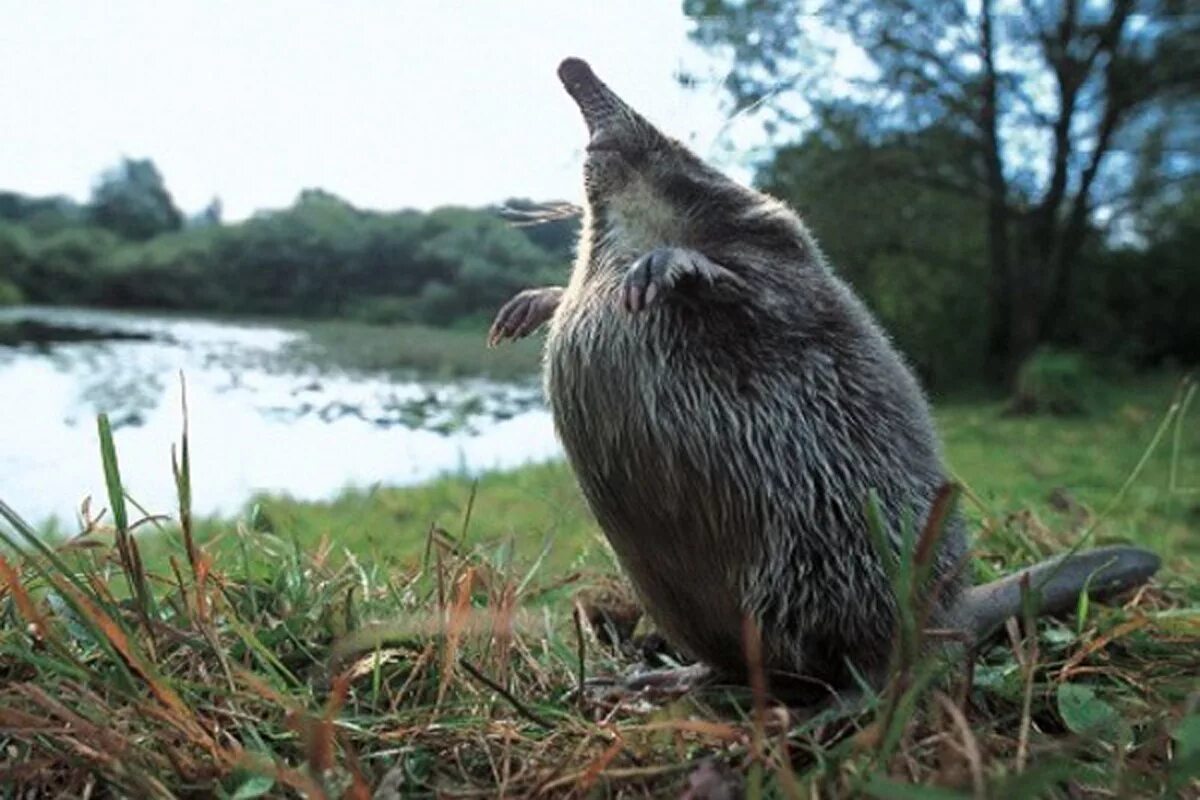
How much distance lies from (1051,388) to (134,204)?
20.8 ft

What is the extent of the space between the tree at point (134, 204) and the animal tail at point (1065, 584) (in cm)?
263

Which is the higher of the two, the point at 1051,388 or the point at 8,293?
the point at 8,293

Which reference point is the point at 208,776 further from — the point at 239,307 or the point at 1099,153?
the point at 1099,153

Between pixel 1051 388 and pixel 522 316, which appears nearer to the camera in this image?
pixel 522 316

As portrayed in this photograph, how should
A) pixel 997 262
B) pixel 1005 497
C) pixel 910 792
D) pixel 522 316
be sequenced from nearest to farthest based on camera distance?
pixel 910 792 → pixel 522 316 → pixel 1005 497 → pixel 997 262

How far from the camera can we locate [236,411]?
2.78 meters

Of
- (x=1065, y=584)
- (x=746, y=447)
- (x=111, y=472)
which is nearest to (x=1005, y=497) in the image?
(x=1065, y=584)

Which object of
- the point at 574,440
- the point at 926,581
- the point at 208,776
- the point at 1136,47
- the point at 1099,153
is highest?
the point at 1136,47

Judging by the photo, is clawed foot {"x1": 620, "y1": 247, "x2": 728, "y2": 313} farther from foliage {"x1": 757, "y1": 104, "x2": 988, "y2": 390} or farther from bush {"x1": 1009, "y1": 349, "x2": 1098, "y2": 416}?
bush {"x1": 1009, "y1": 349, "x2": 1098, "y2": 416}

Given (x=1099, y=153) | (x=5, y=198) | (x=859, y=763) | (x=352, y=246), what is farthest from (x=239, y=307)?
(x=1099, y=153)

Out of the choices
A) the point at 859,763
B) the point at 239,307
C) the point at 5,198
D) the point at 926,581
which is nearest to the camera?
the point at 859,763

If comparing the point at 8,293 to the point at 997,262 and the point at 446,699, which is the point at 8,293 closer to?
the point at 446,699

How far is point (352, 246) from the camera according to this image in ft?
9.11

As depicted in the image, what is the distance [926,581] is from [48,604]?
44.2 inches
